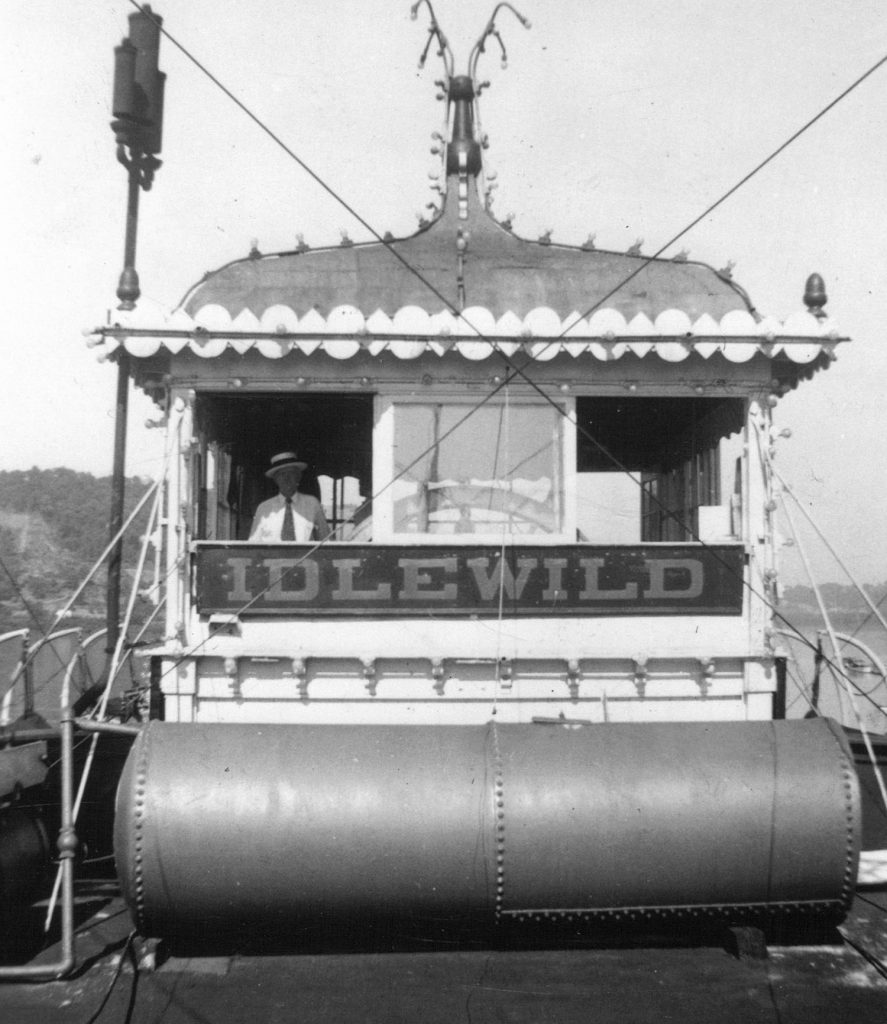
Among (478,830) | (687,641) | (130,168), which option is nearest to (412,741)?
(478,830)

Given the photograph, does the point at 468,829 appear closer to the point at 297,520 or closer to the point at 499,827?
the point at 499,827

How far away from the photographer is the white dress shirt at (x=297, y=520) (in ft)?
24.6

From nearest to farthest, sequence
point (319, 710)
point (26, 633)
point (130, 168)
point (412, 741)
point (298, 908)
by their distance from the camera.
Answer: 1. point (298, 908)
2. point (412, 741)
3. point (319, 710)
4. point (26, 633)
5. point (130, 168)

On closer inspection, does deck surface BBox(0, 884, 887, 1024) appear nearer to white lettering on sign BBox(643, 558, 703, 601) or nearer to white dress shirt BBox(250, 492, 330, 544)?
white lettering on sign BBox(643, 558, 703, 601)

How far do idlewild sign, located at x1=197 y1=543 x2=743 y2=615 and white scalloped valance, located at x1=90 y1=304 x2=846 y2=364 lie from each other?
146cm

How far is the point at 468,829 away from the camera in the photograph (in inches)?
204

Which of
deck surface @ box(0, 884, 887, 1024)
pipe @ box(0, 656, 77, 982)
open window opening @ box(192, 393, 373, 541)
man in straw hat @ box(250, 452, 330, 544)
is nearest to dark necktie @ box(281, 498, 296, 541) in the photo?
man in straw hat @ box(250, 452, 330, 544)

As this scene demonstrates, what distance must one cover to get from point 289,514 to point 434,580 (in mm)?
1517

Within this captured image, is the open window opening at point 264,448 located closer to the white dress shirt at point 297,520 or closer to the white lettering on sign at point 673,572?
the white dress shirt at point 297,520

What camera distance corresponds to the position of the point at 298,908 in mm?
5117

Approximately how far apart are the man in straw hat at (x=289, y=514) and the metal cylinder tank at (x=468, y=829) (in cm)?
228

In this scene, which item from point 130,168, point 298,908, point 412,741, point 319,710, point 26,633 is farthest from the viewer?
point 130,168

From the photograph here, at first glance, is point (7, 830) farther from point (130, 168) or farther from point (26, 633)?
point (130, 168)

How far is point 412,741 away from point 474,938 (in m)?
1.30
